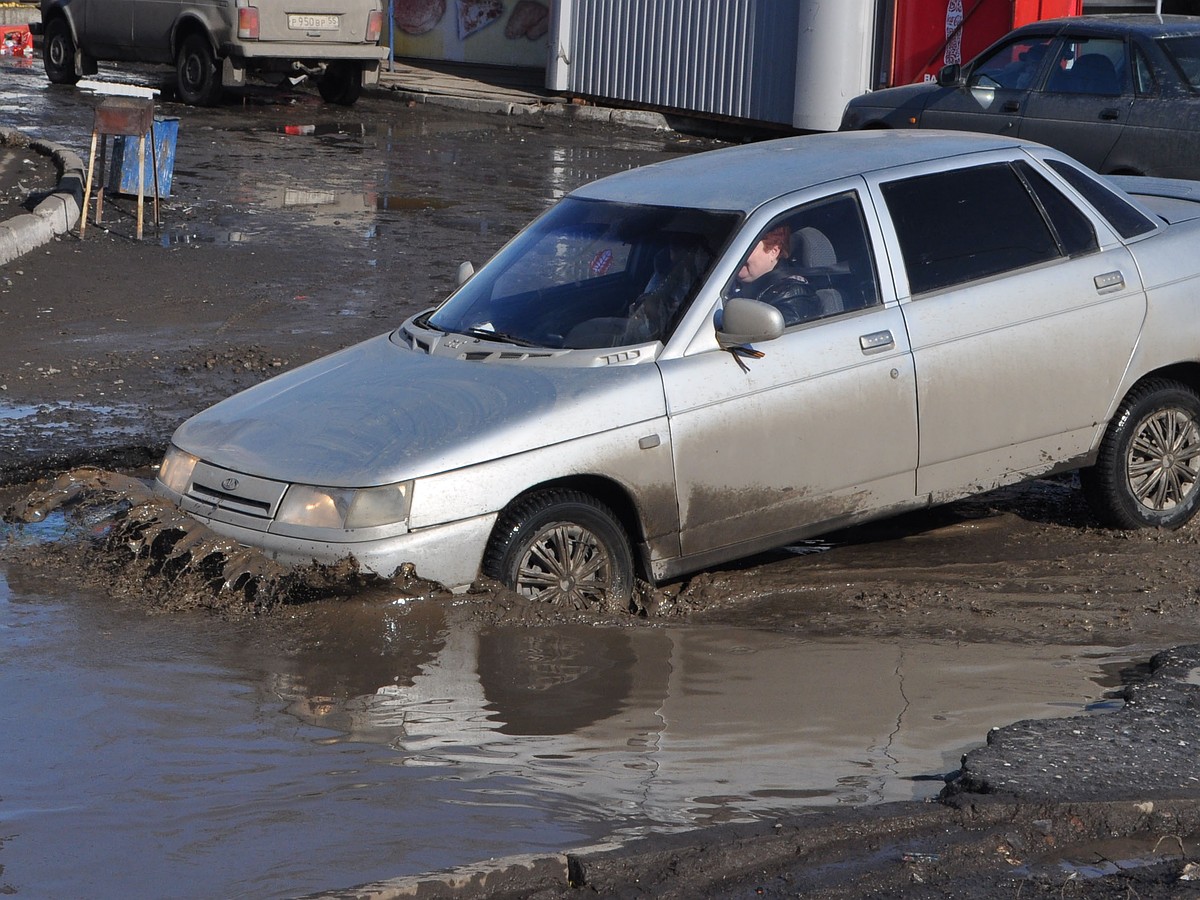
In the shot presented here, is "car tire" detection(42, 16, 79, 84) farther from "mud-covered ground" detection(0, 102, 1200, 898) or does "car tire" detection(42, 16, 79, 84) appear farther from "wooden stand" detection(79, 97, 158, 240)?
"mud-covered ground" detection(0, 102, 1200, 898)

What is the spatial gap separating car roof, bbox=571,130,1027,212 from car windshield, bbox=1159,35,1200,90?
6130 millimetres

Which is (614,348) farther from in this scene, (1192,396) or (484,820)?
(1192,396)

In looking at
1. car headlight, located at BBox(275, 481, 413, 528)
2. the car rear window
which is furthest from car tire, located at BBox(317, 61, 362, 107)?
car headlight, located at BBox(275, 481, 413, 528)

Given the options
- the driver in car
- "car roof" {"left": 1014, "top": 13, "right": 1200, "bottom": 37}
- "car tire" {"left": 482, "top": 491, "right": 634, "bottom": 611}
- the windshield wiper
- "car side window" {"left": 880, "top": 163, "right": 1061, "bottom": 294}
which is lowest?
"car tire" {"left": 482, "top": 491, "right": 634, "bottom": 611}

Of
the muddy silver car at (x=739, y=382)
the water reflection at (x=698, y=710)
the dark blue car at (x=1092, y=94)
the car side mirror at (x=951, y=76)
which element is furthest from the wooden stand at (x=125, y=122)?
the water reflection at (x=698, y=710)

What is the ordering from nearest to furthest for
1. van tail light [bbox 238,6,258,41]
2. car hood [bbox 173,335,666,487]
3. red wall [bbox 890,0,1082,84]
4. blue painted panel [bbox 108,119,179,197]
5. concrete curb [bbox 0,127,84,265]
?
1. car hood [bbox 173,335,666,487]
2. concrete curb [bbox 0,127,84,265]
3. blue painted panel [bbox 108,119,179,197]
4. red wall [bbox 890,0,1082,84]
5. van tail light [bbox 238,6,258,41]

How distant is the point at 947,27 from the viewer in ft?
60.3

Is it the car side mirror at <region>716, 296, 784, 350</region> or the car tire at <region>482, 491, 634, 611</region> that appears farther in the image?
the car side mirror at <region>716, 296, 784, 350</region>

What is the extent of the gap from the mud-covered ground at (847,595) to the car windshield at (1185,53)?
226 inches

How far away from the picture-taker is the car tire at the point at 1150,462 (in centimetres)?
638

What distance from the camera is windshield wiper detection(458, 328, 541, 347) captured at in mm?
5691

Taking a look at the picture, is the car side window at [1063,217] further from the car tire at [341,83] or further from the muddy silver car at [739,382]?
the car tire at [341,83]

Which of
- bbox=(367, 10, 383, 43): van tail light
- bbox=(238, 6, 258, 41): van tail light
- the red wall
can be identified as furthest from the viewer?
bbox=(367, 10, 383, 43): van tail light

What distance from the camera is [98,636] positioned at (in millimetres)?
5031
